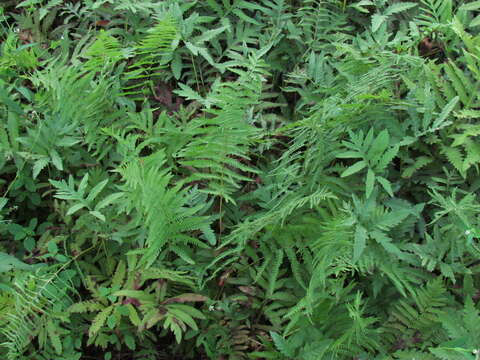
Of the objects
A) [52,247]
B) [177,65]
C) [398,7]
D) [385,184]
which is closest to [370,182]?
[385,184]

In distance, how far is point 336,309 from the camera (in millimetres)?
1754

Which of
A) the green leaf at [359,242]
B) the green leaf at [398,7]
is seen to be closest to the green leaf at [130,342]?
the green leaf at [359,242]

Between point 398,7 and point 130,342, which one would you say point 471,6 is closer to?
point 398,7

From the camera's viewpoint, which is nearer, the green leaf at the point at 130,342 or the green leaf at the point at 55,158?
the green leaf at the point at 130,342

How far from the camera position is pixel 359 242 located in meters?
1.56

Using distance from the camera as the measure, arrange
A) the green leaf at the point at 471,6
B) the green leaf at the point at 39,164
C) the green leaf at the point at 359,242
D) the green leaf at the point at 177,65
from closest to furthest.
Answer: the green leaf at the point at 359,242 → the green leaf at the point at 39,164 → the green leaf at the point at 471,6 → the green leaf at the point at 177,65

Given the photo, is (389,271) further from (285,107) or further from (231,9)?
(231,9)

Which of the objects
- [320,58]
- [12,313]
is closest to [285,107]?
[320,58]

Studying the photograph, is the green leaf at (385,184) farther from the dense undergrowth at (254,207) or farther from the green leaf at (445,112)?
the green leaf at (445,112)

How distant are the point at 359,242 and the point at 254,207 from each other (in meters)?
0.63

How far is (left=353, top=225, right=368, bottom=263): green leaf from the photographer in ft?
5.07

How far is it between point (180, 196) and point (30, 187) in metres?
0.72

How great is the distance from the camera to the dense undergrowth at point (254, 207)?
1687 millimetres

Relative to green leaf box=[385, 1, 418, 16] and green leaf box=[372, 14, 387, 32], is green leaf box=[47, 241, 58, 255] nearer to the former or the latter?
green leaf box=[372, 14, 387, 32]
